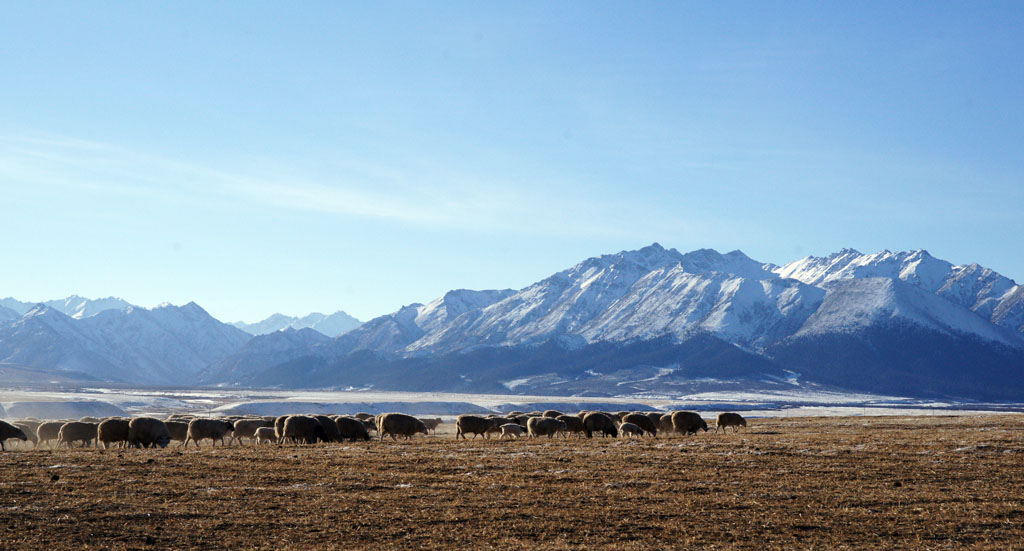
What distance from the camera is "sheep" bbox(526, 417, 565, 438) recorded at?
42.2 metres

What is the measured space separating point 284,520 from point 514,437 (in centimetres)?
2302

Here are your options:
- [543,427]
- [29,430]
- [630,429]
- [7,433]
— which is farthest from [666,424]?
[29,430]

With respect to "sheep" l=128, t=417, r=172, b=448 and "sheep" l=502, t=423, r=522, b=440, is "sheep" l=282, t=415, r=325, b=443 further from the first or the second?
"sheep" l=502, t=423, r=522, b=440

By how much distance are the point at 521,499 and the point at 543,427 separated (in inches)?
874

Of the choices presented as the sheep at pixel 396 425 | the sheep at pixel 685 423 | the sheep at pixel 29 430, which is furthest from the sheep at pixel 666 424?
the sheep at pixel 29 430

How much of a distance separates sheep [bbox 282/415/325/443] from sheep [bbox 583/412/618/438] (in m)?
12.7

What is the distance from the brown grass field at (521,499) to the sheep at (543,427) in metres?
12.0

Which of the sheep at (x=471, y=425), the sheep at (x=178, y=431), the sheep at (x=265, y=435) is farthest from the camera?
the sheep at (x=471, y=425)

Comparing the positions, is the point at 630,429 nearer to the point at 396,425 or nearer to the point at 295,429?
the point at 396,425

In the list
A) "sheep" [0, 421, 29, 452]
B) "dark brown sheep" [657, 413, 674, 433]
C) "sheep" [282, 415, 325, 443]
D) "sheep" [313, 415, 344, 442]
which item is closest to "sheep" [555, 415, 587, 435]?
"dark brown sheep" [657, 413, 674, 433]

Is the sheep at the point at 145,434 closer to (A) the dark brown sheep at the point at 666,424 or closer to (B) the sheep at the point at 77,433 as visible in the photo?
(B) the sheep at the point at 77,433

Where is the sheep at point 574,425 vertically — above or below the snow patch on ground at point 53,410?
above

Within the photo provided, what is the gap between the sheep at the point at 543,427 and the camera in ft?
139

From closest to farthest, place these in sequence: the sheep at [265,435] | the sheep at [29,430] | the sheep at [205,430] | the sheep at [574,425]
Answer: the sheep at [205,430] < the sheep at [265,435] < the sheep at [574,425] < the sheep at [29,430]
